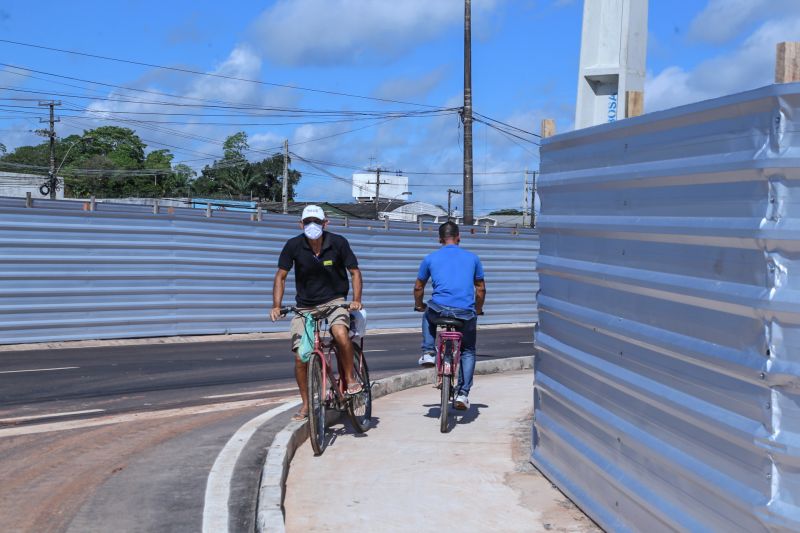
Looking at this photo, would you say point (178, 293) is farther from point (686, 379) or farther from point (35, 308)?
point (686, 379)

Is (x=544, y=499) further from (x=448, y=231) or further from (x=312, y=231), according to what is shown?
(x=448, y=231)

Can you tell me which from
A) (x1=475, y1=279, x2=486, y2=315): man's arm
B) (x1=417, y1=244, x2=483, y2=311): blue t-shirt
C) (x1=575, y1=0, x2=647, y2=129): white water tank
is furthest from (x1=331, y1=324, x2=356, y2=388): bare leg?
(x1=575, y1=0, x2=647, y2=129): white water tank

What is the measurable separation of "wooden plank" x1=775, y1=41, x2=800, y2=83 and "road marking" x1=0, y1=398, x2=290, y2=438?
273 inches

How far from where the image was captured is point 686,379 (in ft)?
16.3

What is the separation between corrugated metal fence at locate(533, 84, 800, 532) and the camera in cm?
414

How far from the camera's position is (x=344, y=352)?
8664 millimetres

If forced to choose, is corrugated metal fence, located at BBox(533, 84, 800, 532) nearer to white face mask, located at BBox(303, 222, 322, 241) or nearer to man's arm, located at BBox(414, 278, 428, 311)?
white face mask, located at BBox(303, 222, 322, 241)

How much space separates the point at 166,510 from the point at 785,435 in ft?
13.3

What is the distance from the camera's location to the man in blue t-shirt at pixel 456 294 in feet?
31.0

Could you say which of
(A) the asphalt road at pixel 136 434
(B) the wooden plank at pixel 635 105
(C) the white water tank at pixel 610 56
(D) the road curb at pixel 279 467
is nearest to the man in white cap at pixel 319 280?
(D) the road curb at pixel 279 467

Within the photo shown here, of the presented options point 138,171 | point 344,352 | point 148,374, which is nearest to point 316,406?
point 344,352

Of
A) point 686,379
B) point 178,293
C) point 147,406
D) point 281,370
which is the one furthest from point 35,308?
point 686,379

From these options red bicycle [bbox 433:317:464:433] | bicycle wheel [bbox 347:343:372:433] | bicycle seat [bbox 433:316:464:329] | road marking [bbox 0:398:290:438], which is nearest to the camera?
bicycle wheel [bbox 347:343:372:433]

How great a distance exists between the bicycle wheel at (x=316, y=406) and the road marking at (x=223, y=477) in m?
0.62
